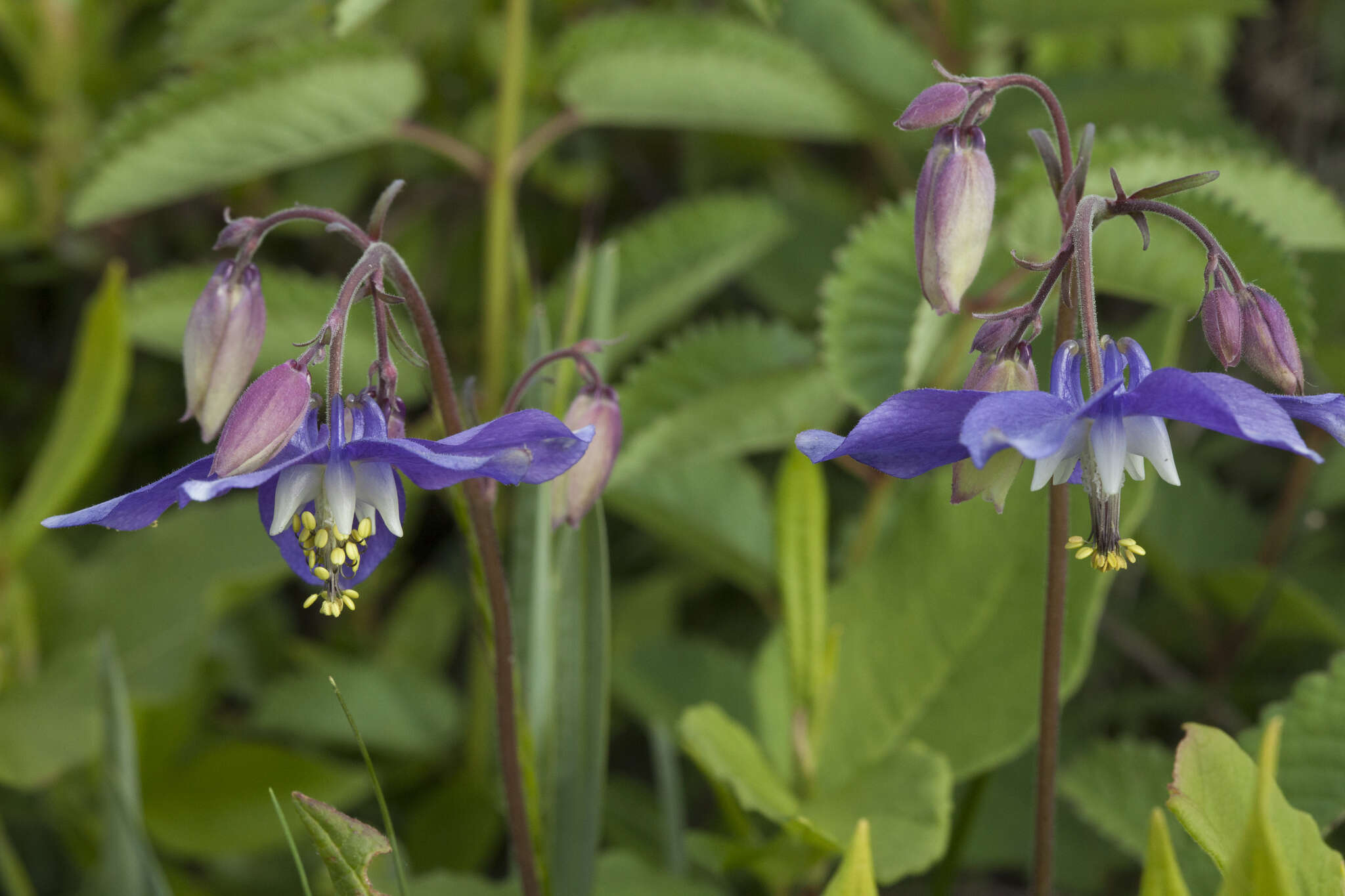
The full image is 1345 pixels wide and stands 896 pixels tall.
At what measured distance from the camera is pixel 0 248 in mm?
1984

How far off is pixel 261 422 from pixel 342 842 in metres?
0.31

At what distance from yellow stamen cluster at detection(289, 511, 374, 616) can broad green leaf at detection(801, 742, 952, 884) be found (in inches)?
18.5

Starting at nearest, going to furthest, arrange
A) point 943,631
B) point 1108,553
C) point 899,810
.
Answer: point 1108,553
point 899,810
point 943,631

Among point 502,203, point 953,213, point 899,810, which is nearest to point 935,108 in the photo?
point 953,213

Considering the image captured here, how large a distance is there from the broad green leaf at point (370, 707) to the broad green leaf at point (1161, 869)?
3.87ft

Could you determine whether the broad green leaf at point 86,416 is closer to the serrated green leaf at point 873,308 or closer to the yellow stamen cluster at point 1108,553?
the serrated green leaf at point 873,308

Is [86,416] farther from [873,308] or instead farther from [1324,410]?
[1324,410]

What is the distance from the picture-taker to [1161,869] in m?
0.76

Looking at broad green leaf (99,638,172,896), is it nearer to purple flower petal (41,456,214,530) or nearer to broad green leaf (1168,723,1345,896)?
purple flower petal (41,456,214,530)

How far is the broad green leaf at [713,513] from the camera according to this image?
1.58 meters

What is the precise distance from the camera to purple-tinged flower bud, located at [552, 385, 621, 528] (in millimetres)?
1032

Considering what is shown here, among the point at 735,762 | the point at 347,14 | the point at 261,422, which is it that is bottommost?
the point at 735,762

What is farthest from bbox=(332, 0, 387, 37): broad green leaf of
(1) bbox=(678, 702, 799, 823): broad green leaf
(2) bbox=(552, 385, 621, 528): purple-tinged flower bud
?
(1) bbox=(678, 702, 799, 823): broad green leaf

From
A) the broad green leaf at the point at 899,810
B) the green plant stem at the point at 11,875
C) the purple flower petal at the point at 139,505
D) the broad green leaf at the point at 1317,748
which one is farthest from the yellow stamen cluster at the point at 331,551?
the broad green leaf at the point at 1317,748
